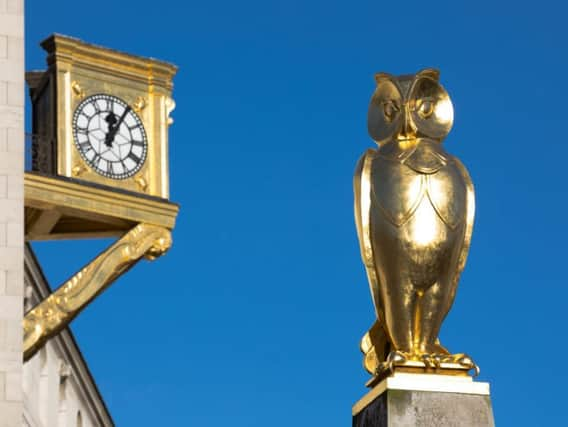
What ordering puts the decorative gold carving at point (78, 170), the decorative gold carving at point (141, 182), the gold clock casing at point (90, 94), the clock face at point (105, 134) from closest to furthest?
1. the gold clock casing at point (90, 94)
2. the decorative gold carving at point (78, 170)
3. the clock face at point (105, 134)
4. the decorative gold carving at point (141, 182)

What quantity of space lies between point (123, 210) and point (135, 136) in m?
0.84

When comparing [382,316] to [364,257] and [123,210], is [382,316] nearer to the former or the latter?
[364,257]

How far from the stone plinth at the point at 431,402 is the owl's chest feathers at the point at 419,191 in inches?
34.5

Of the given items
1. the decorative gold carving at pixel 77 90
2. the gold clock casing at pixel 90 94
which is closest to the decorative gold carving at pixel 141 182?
the gold clock casing at pixel 90 94

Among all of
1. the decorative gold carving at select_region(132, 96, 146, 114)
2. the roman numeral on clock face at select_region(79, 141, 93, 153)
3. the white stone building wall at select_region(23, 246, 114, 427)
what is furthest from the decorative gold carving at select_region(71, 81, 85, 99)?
the white stone building wall at select_region(23, 246, 114, 427)

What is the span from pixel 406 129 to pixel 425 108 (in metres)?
0.18

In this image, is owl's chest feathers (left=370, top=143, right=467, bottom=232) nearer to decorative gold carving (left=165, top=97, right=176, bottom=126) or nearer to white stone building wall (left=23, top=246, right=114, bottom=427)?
decorative gold carving (left=165, top=97, right=176, bottom=126)

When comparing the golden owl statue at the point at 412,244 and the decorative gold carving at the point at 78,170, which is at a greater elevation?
the decorative gold carving at the point at 78,170

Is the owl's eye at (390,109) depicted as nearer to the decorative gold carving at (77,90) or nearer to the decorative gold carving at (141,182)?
the decorative gold carving at (77,90)

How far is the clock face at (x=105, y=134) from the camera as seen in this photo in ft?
94.7

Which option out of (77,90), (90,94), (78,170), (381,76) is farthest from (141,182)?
(381,76)

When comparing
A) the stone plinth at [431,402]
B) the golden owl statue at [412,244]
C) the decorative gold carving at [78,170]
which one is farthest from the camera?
the decorative gold carving at [78,170]

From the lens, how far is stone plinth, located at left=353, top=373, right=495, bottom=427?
15195 millimetres

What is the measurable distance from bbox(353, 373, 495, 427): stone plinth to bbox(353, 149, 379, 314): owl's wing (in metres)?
0.60
